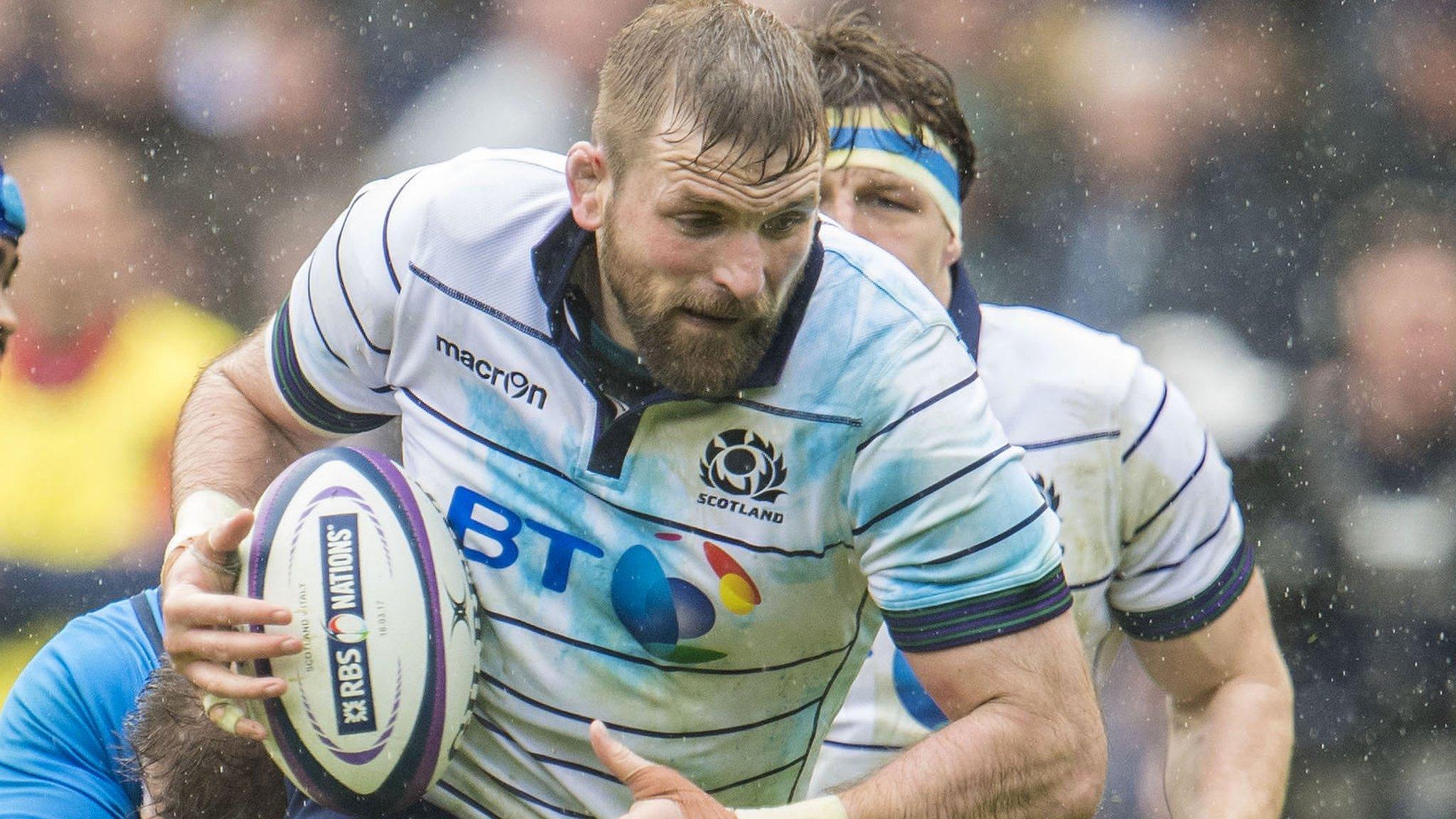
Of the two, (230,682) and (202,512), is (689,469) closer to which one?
(230,682)

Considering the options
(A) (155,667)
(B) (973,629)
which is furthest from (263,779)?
(B) (973,629)

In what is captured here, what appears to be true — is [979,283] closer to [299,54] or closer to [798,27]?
[798,27]

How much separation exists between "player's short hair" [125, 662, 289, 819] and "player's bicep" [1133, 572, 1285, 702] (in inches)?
65.6

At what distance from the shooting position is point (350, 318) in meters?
2.69

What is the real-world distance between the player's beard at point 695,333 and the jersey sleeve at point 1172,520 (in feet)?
3.60

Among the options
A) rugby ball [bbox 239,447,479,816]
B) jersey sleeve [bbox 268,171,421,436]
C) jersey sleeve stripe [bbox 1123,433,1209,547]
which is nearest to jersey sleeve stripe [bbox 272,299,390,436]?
jersey sleeve [bbox 268,171,421,436]

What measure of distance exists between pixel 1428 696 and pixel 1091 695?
7.55ft

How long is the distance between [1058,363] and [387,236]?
1.30 m

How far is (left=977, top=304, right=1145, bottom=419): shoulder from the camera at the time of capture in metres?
3.13

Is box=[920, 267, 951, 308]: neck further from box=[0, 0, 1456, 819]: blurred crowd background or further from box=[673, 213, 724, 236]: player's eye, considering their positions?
box=[0, 0, 1456, 819]: blurred crowd background

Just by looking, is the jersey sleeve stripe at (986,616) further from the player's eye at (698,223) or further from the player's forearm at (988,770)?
the player's eye at (698,223)

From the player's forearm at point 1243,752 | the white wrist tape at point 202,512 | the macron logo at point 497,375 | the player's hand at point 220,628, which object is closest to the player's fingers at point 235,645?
the player's hand at point 220,628

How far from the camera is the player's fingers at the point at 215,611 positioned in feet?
7.23

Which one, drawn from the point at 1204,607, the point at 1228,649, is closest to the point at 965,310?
the point at 1204,607
